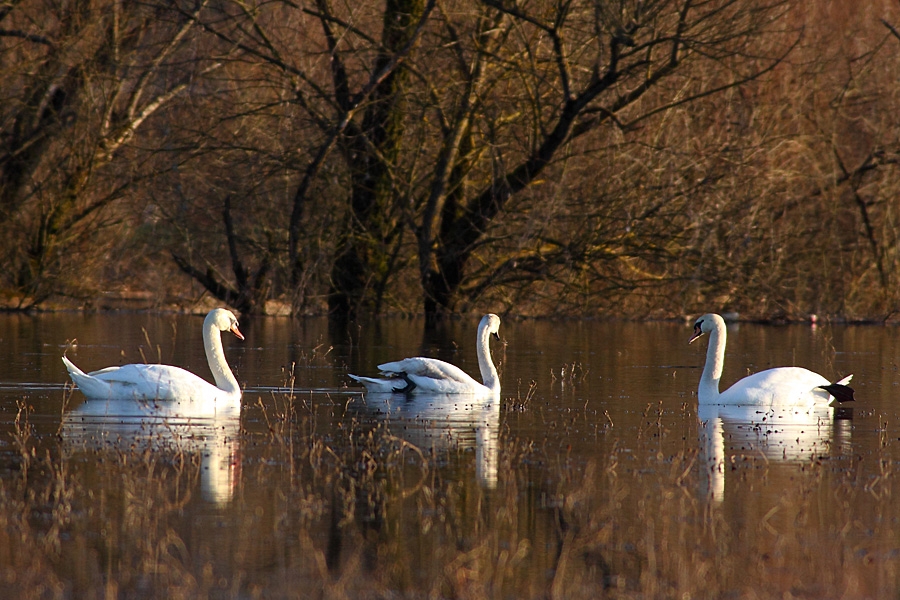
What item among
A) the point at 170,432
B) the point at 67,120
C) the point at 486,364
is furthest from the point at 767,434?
the point at 67,120

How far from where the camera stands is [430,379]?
11430 mm

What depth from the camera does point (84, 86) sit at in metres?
23.8

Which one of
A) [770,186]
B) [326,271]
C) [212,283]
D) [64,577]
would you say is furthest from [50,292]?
[64,577]

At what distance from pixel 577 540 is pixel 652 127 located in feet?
60.7

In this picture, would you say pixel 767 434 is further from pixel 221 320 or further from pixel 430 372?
pixel 221 320

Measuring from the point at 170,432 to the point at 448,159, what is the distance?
45.4 ft

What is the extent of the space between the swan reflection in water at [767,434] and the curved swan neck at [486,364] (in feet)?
6.47

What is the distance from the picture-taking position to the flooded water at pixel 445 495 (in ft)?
16.1

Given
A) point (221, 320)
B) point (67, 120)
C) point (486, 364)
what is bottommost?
point (486, 364)

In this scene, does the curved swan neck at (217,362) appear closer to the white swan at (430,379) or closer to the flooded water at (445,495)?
the flooded water at (445,495)

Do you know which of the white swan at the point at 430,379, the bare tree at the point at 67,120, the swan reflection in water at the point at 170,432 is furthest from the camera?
the bare tree at the point at 67,120

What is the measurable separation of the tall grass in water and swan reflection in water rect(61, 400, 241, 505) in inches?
4.8

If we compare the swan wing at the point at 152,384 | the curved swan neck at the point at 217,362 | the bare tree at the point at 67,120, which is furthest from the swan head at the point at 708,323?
the bare tree at the point at 67,120

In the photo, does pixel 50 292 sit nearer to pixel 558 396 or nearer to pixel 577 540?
pixel 558 396
